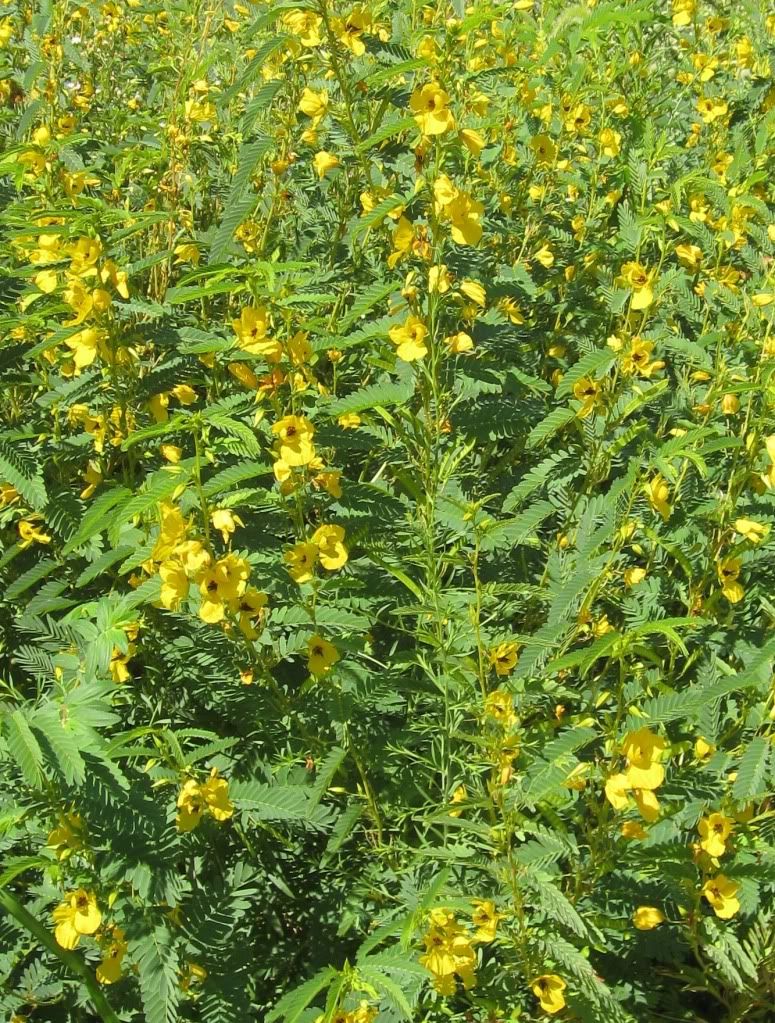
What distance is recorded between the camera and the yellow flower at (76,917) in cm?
159

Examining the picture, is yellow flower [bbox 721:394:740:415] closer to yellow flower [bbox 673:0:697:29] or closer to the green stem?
the green stem

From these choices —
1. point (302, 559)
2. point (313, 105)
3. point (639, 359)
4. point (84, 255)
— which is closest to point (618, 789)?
point (302, 559)

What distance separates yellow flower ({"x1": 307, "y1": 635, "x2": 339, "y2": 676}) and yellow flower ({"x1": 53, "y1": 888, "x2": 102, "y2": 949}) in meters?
0.58

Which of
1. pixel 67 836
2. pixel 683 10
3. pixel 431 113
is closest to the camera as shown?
pixel 67 836

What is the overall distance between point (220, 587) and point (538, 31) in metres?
3.14

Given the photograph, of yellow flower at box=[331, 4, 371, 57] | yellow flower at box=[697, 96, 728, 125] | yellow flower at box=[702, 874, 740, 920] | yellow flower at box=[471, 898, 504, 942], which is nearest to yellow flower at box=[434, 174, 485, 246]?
yellow flower at box=[331, 4, 371, 57]

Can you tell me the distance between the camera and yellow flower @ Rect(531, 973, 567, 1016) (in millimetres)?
1741

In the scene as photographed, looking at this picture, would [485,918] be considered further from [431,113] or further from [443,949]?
[431,113]

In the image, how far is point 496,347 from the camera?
2721mm

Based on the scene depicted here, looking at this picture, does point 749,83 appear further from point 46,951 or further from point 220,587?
point 46,951

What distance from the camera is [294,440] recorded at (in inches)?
69.7

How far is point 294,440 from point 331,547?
9.0 inches

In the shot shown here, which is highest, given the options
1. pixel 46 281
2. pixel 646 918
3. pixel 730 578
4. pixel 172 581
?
pixel 46 281

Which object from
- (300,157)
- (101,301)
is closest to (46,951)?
(101,301)
